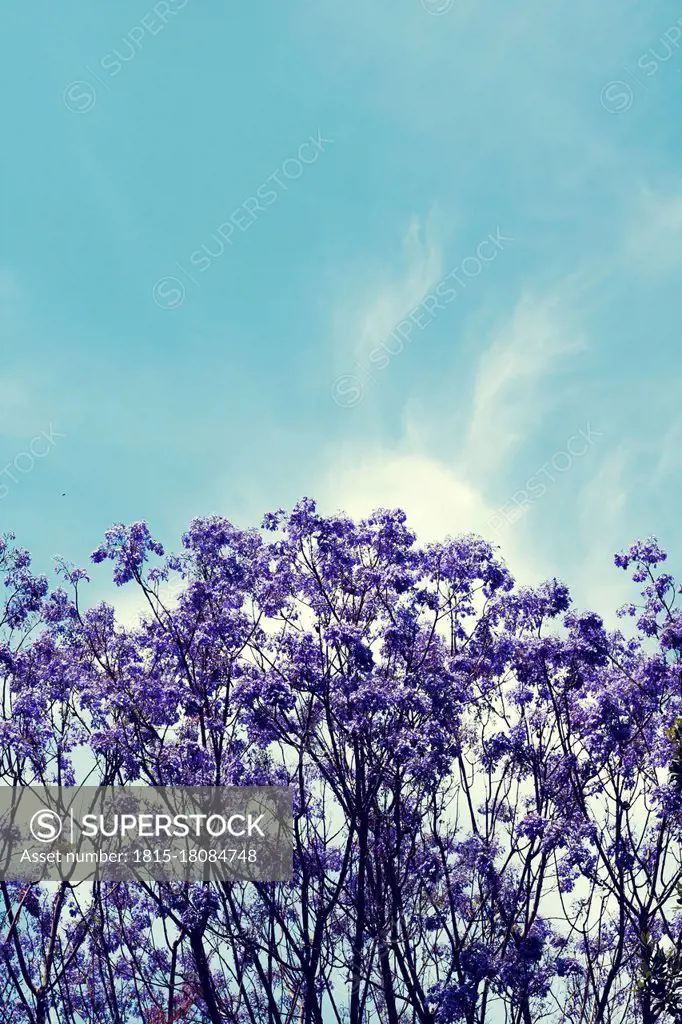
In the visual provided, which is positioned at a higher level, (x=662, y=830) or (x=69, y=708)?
(x=69, y=708)

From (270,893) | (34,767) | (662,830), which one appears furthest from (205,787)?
(662,830)

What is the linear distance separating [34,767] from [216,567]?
5.75 m

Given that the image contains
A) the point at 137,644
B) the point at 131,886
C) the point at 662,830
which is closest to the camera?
the point at 662,830

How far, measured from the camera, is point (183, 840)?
15.9m

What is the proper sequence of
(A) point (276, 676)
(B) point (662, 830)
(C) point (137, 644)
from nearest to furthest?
1. (A) point (276, 676)
2. (B) point (662, 830)
3. (C) point (137, 644)

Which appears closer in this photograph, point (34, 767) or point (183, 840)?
point (183, 840)

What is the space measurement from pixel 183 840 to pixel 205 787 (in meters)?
1.03

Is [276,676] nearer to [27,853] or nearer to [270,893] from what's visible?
Result: [270,893]

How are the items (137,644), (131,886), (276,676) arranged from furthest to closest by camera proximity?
(131,886) → (137,644) → (276,676)

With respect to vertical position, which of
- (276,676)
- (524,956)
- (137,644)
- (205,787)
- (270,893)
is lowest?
(524,956)

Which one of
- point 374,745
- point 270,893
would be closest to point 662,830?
point 374,745

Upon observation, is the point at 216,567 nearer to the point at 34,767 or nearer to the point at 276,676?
the point at 276,676

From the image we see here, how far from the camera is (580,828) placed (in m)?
16.0

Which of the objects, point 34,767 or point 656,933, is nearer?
point 656,933
